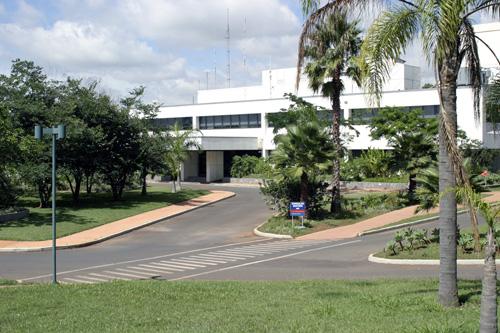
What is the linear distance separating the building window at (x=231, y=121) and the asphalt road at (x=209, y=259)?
102 feet

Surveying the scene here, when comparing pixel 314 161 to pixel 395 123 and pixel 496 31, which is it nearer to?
pixel 395 123

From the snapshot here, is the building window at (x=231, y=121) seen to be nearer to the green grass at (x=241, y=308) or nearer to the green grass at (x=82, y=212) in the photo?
the green grass at (x=82, y=212)

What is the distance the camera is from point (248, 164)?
59500mm

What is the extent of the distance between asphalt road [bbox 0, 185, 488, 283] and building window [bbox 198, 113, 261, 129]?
3117cm

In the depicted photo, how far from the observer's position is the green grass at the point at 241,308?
802 centimetres

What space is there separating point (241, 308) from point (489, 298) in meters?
4.13

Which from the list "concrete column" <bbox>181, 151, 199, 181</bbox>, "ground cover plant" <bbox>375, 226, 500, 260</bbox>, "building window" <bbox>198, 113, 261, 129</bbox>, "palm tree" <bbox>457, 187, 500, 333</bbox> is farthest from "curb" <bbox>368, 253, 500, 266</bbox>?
"concrete column" <bbox>181, 151, 199, 181</bbox>

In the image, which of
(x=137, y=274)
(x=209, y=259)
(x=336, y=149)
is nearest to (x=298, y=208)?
(x=336, y=149)

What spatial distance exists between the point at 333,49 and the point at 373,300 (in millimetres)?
21526

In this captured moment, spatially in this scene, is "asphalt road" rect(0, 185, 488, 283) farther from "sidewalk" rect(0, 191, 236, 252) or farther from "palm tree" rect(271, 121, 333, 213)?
"palm tree" rect(271, 121, 333, 213)

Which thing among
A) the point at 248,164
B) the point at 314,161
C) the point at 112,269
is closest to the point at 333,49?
the point at 314,161

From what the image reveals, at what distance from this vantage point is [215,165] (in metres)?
62.7

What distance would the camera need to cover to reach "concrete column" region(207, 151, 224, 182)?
2435 inches

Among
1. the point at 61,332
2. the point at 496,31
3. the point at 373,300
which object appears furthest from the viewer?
the point at 496,31
